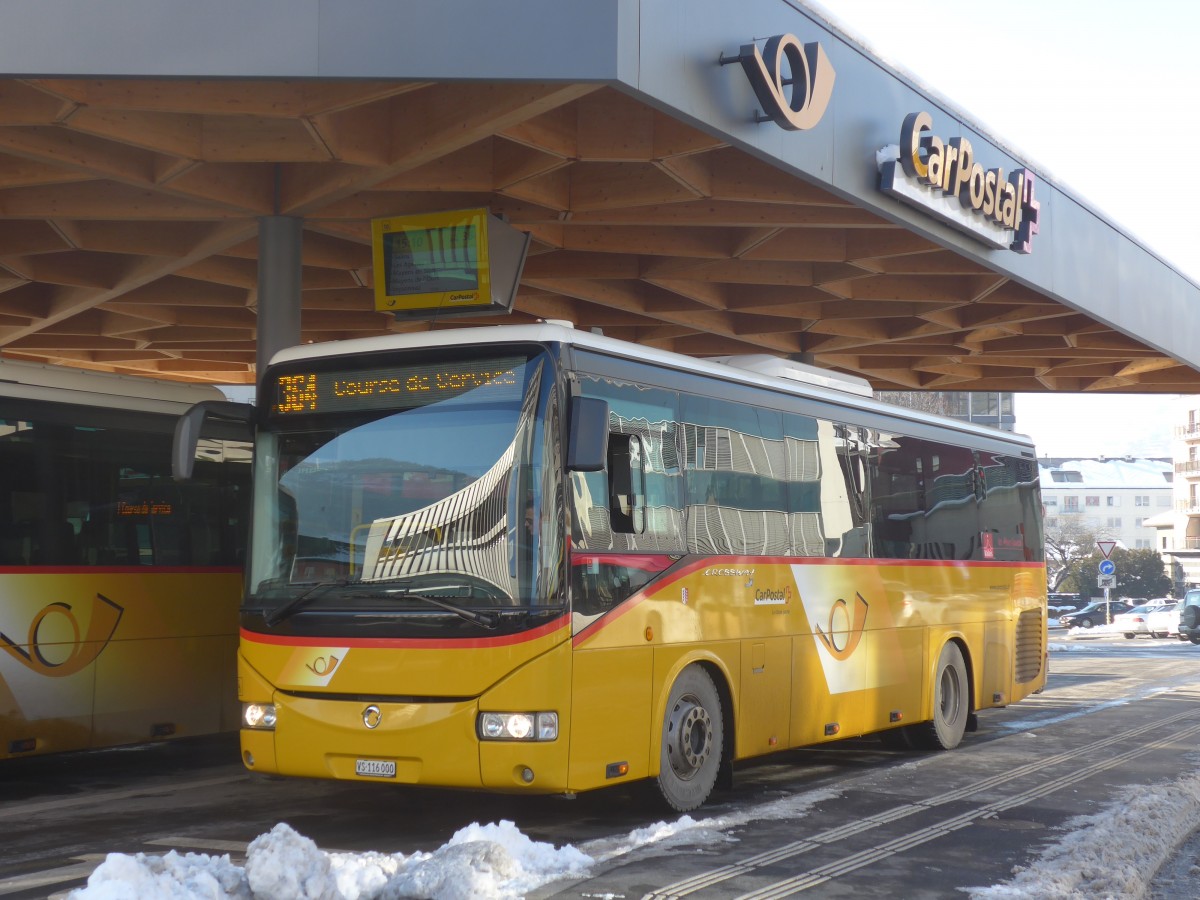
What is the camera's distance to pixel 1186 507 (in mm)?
100438

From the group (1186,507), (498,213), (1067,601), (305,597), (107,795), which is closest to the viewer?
(305,597)

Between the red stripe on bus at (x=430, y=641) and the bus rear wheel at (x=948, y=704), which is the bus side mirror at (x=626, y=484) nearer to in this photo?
the red stripe on bus at (x=430, y=641)

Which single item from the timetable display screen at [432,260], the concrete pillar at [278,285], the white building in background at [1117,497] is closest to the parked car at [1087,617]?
the timetable display screen at [432,260]

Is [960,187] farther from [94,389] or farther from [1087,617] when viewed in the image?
[1087,617]

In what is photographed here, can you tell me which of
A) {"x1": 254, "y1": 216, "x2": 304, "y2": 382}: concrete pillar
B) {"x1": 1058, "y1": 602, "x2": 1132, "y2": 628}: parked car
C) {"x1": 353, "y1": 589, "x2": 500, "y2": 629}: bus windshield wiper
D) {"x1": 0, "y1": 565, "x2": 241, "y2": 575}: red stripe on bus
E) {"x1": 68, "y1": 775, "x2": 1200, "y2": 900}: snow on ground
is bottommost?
{"x1": 1058, "y1": 602, "x2": 1132, "y2": 628}: parked car

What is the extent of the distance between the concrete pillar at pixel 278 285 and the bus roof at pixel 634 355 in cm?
412

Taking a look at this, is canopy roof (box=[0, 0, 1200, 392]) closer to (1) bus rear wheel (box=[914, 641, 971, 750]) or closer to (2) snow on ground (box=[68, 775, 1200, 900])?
Answer: (1) bus rear wheel (box=[914, 641, 971, 750])

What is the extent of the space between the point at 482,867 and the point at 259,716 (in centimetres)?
271

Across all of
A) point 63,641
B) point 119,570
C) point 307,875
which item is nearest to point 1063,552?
point 119,570

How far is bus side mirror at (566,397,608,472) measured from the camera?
8180 mm

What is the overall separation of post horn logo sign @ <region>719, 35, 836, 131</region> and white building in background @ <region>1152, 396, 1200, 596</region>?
3454 inches

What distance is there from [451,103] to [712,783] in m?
6.23

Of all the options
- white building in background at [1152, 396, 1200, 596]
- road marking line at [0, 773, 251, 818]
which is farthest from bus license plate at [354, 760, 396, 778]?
white building in background at [1152, 396, 1200, 596]

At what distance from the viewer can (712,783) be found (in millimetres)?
9906
